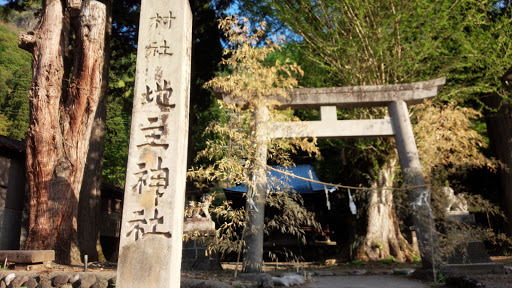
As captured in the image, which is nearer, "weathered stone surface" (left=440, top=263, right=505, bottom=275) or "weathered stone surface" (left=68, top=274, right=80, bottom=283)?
"weathered stone surface" (left=68, top=274, right=80, bottom=283)

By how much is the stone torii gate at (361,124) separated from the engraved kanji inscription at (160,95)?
340 centimetres

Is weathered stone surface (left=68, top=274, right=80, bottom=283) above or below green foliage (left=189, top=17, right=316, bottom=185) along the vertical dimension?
below

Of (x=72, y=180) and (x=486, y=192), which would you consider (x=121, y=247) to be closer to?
(x=72, y=180)

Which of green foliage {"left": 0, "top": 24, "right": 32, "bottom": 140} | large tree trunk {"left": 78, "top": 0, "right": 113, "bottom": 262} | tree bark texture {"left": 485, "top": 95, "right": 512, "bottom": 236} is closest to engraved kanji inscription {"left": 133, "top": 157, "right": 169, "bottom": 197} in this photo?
large tree trunk {"left": 78, "top": 0, "right": 113, "bottom": 262}

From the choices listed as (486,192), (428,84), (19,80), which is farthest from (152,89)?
(19,80)

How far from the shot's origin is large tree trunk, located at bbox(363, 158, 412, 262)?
34.4 ft

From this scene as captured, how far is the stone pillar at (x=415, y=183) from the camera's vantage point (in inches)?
263

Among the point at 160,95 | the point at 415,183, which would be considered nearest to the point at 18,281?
the point at 160,95

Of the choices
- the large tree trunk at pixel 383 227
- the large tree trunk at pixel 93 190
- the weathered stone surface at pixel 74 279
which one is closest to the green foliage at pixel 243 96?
the weathered stone surface at pixel 74 279

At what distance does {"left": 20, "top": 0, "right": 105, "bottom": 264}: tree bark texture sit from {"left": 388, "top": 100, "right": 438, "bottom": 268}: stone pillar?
6.58m

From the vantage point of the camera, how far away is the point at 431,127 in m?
9.29

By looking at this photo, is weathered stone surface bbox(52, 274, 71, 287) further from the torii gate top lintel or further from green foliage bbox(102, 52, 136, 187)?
green foliage bbox(102, 52, 136, 187)

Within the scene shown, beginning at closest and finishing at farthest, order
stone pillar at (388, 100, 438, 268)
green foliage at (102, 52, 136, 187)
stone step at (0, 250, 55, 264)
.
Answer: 1. stone step at (0, 250, 55, 264)
2. stone pillar at (388, 100, 438, 268)
3. green foliage at (102, 52, 136, 187)

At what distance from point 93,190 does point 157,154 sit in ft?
20.0
